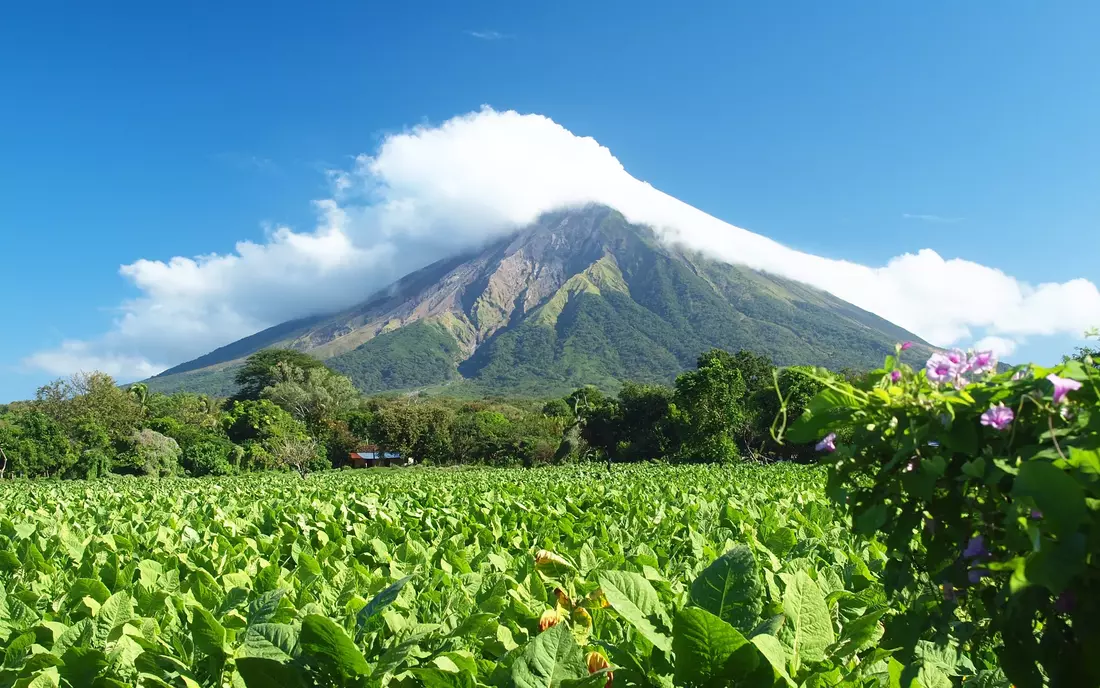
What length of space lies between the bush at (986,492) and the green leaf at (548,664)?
68cm

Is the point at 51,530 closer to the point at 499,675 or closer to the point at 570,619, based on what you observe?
the point at 570,619

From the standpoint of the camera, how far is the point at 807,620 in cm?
186

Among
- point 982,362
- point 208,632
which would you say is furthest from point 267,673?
point 982,362

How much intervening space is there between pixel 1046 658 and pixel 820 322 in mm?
198965

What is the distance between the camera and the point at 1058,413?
1.20 meters

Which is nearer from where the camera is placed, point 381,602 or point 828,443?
point 828,443

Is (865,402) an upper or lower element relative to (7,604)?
upper

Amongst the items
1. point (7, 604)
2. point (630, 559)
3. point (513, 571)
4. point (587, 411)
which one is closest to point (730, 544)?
point (630, 559)

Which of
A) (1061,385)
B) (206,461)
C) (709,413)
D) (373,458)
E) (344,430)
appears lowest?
(373,458)

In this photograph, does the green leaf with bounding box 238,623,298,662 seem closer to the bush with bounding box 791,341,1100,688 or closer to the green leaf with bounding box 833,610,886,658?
the bush with bounding box 791,341,1100,688

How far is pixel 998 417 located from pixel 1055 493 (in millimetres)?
219

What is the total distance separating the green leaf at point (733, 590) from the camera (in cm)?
192

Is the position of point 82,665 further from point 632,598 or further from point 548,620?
point 632,598

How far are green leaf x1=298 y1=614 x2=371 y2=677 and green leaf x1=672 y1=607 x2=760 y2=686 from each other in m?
0.74
